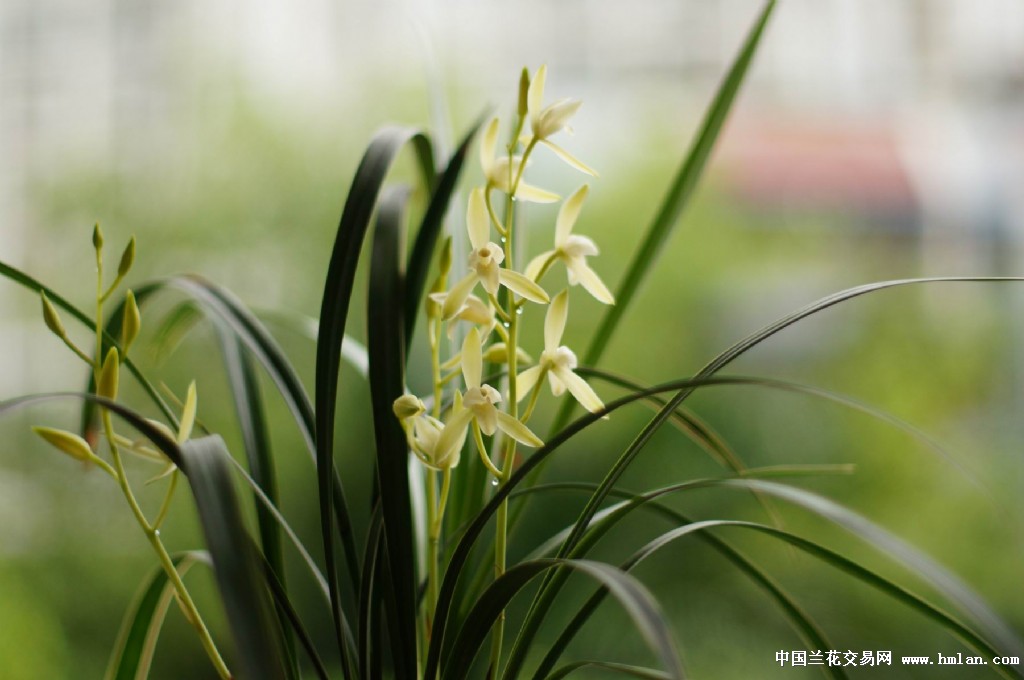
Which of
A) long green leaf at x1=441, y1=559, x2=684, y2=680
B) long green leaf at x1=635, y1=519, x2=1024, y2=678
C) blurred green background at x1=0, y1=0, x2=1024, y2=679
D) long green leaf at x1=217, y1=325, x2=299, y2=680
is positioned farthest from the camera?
blurred green background at x1=0, y1=0, x2=1024, y2=679

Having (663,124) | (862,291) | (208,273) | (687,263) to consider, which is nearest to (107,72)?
(208,273)

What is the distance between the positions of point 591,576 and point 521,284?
141mm

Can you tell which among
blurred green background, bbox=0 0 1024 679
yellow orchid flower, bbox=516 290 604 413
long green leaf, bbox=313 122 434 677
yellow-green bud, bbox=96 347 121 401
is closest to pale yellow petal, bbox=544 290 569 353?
yellow orchid flower, bbox=516 290 604 413

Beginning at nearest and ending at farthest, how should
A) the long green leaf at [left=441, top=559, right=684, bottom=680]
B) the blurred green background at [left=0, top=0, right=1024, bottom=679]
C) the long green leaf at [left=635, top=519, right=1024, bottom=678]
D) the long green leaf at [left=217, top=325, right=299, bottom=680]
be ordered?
the long green leaf at [left=441, top=559, right=684, bottom=680] → the long green leaf at [left=635, top=519, right=1024, bottom=678] → the long green leaf at [left=217, top=325, right=299, bottom=680] → the blurred green background at [left=0, top=0, right=1024, bottom=679]

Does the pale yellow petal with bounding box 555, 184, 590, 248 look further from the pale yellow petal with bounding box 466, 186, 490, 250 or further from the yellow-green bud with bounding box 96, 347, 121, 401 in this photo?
the yellow-green bud with bounding box 96, 347, 121, 401

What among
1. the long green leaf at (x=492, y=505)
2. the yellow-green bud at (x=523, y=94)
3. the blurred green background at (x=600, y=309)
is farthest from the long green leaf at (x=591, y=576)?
the blurred green background at (x=600, y=309)

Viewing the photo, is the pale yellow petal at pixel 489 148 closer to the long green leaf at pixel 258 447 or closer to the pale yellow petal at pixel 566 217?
the pale yellow petal at pixel 566 217

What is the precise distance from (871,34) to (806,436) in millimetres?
1764

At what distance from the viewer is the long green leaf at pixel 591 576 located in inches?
9.8

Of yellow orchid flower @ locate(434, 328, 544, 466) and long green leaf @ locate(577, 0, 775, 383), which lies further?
long green leaf @ locate(577, 0, 775, 383)

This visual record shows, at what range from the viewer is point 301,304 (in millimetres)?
1824

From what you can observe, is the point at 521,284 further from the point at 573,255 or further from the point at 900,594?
the point at 900,594

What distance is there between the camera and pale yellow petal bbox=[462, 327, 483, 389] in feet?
1.32

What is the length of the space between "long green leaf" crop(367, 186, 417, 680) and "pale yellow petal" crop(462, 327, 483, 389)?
41mm
